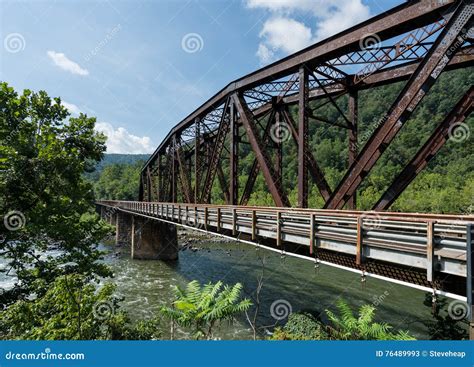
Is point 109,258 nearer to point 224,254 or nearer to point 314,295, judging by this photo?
point 224,254

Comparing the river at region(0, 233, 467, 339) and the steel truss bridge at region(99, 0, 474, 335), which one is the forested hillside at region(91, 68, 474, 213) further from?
the river at region(0, 233, 467, 339)

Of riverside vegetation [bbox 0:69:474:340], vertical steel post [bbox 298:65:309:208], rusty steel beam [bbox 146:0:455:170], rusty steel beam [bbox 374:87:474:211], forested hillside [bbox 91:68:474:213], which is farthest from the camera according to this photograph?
forested hillside [bbox 91:68:474:213]

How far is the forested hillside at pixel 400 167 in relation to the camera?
47.0 m

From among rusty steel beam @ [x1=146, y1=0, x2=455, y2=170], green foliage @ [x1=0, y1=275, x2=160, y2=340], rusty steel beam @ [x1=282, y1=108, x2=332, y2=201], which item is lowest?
green foliage @ [x1=0, y1=275, x2=160, y2=340]

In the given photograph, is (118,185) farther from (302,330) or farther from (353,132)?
(353,132)

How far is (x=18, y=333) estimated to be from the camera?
7.94m

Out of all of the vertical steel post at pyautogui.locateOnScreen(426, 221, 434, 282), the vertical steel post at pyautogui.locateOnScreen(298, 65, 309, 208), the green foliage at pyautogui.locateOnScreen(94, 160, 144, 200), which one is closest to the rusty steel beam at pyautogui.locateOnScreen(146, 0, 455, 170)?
the vertical steel post at pyautogui.locateOnScreen(298, 65, 309, 208)

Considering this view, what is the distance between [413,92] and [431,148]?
1.96m

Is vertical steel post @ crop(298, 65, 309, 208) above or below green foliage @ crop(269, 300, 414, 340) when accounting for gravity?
above

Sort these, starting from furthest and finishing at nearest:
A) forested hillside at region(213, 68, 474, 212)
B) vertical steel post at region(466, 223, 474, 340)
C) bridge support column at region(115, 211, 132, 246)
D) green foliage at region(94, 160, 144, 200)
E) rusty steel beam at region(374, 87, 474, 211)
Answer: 1. green foliage at region(94, 160, 144, 200)
2. forested hillside at region(213, 68, 474, 212)
3. bridge support column at region(115, 211, 132, 246)
4. rusty steel beam at region(374, 87, 474, 211)
5. vertical steel post at region(466, 223, 474, 340)

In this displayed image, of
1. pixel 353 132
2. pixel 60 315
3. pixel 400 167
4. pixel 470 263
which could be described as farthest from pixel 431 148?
pixel 400 167

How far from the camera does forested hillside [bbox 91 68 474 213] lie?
4700cm

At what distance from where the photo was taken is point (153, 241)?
31.9 m

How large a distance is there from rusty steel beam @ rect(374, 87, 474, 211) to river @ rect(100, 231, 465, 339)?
5.34 meters
